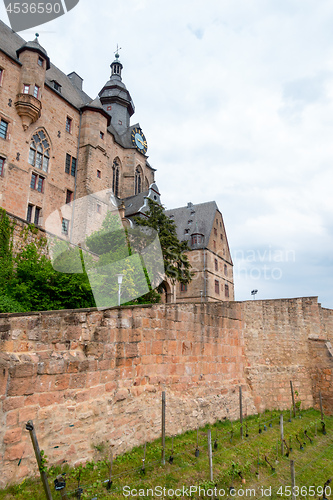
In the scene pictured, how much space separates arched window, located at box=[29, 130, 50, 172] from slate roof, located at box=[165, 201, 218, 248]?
20653 mm

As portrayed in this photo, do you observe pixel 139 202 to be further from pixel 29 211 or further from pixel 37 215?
pixel 29 211

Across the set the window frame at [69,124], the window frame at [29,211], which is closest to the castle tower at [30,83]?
the window frame at [69,124]

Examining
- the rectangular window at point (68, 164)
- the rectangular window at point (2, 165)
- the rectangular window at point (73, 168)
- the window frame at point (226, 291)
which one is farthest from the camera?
the window frame at point (226, 291)

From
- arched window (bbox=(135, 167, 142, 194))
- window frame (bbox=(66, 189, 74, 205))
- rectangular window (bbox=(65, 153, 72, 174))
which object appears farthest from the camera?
arched window (bbox=(135, 167, 142, 194))

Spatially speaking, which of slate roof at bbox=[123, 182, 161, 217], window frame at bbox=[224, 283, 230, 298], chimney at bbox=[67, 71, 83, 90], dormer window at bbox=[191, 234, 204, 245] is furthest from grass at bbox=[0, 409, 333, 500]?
chimney at bbox=[67, 71, 83, 90]

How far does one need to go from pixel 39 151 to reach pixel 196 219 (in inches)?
926

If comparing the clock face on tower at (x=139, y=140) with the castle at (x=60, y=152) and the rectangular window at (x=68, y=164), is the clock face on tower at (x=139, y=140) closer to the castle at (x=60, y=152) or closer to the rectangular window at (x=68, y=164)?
the castle at (x=60, y=152)

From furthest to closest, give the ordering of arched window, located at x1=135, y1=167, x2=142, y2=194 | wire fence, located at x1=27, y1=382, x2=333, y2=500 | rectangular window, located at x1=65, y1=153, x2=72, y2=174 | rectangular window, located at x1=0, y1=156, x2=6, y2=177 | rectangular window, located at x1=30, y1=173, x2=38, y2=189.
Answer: arched window, located at x1=135, y1=167, x2=142, y2=194
rectangular window, located at x1=65, y1=153, x2=72, y2=174
rectangular window, located at x1=30, y1=173, x2=38, y2=189
rectangular window, located at x1=0, y1=156, x2=6, y2=177
wire fence, located at x1=27, y1=382, x2=333, y2=500

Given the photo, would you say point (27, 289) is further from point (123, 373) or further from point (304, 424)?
point (304, 424)

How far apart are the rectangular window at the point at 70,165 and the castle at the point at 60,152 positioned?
3.0 inches

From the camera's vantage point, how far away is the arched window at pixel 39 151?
24172mm

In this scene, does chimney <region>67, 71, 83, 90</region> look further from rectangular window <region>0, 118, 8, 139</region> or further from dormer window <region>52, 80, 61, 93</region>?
rectangular window <region>0, 118, 8, 139</region>

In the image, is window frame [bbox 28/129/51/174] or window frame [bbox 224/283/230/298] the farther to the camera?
window frame [bbox 224/283/230/298]

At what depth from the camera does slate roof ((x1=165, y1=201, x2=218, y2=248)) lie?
4256cm
